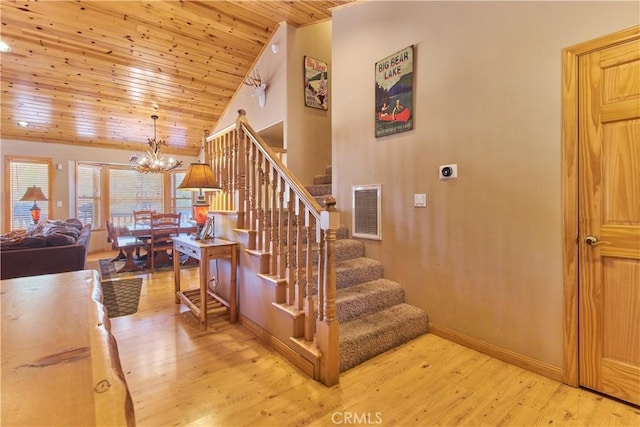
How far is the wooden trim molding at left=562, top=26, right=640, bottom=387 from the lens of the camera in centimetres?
184

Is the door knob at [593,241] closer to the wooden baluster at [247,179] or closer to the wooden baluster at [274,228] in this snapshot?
the wooden baluster at [274,228]

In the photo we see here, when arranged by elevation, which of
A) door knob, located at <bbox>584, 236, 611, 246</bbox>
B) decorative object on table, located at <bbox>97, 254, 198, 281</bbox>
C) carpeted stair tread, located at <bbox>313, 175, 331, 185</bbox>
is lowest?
decorative object on table, located at <bbox>97, 254, 198, 281</bbox>

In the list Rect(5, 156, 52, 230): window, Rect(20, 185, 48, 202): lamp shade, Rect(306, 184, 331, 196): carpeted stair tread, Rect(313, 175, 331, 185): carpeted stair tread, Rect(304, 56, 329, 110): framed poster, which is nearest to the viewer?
Rect(306, 184, 331, 196): carpeted stair tread

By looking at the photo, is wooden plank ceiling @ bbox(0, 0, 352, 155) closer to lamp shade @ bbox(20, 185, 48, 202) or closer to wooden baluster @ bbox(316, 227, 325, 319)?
lamp shade @ bbox(20, 185, 48, 202)

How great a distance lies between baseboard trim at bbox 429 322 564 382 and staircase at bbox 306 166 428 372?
17 centimetres

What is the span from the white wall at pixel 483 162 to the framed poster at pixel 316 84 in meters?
1.46

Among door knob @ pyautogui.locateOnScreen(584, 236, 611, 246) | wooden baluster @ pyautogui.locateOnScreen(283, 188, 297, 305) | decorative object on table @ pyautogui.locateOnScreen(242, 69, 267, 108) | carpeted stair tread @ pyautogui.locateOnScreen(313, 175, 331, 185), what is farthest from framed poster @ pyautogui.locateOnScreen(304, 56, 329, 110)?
door knob @ pyautogui.locateOnScreen(584, 236, 611, 246)

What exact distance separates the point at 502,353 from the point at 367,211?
5.39 ft

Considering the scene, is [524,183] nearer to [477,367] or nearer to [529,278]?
[529,278]

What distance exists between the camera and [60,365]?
0.54m

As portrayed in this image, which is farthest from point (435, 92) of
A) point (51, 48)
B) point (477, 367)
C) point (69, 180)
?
point (69, 180)

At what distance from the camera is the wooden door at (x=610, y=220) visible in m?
1.70

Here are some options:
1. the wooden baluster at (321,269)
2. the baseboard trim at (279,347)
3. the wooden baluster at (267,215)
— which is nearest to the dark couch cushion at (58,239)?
the baseboard trim at (279,347)

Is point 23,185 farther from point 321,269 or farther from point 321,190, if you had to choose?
point 321,269
